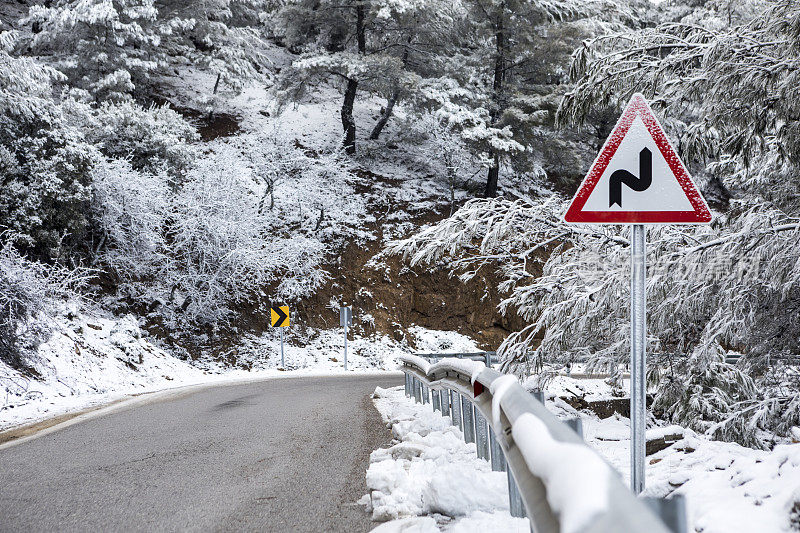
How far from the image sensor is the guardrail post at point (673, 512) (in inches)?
59.2

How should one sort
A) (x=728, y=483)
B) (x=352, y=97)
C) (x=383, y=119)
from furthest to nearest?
(x=383, y=119) → (x=352, y=97) → (x=728, y=483)

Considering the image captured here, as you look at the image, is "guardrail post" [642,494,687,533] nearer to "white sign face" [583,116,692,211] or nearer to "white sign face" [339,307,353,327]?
"white sign face" [583,116,692,211]

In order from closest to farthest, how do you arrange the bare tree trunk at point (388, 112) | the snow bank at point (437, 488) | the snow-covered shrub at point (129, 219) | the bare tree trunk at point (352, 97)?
the snow bank at point (437, 488)
the snow-covered shrub at point (129, 219)
the bare tree trunk at point (352, 97)
the bare tree trunk at point (388, 112)

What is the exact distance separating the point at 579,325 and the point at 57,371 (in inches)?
425

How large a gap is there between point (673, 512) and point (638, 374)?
205 cm

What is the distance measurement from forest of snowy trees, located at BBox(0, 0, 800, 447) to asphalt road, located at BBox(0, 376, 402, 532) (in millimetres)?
3043

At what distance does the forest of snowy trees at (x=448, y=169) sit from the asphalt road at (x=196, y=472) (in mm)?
3043

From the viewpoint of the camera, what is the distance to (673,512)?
60.1 inches

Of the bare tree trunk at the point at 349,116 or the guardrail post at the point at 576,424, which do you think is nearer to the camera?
the guardrail post at the point at 576,424

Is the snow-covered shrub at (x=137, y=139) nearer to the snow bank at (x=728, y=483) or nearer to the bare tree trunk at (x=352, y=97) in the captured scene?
the bare tree trunk at (x=352, y=97)

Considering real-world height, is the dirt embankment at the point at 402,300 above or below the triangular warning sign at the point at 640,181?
below

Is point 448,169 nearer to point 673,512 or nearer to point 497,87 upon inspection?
point 497,87

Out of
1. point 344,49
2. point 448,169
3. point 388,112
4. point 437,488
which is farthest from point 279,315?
point 437,488

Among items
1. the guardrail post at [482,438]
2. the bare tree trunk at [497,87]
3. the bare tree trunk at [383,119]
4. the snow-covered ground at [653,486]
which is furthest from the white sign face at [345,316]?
the guardrail post at [482,438]
